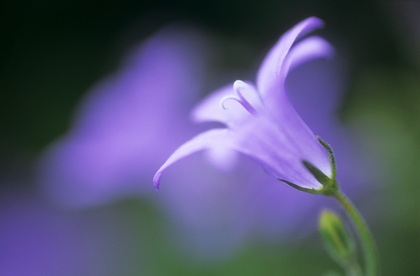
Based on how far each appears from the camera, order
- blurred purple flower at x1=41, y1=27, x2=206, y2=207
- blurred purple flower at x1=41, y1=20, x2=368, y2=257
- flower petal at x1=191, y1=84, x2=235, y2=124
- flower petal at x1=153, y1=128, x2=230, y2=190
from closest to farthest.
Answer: flower petal at x1=153, y1=128, x2=230, y2=190, flower petal at x1=191, y1=84, x2=235, y2=124, blurred purple flower at x1=41, y1=20, x2=368, y2=257, blurred purple flower at x1=41, y1=27, x2=206, y2=207

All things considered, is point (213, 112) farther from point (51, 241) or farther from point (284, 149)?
point (51, 241)

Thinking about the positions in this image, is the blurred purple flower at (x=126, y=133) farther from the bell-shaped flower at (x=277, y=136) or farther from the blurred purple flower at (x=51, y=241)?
the bell-shaped flower at (x=277, y=136)

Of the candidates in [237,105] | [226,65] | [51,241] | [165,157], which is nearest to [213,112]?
[237,105]

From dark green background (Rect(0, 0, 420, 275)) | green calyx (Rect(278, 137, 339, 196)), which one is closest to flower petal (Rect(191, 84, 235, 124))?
green calyx (Rect(278, 137, 339, 196))

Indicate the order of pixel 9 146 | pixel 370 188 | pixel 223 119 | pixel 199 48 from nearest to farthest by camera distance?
1. pixel 223 119
2. pixel 370 188
3. pixel 199 48
4. pixel 9 146

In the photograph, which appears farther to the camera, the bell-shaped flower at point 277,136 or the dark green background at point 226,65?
the dark green background at point 226,65

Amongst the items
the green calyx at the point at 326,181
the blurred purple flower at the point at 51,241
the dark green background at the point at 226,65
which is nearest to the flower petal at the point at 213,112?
the green calyx at the point at 326,181

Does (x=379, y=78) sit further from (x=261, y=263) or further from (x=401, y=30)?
(x=261, y=263)

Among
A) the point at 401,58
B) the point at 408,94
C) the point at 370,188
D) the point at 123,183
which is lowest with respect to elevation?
the point at 370,188

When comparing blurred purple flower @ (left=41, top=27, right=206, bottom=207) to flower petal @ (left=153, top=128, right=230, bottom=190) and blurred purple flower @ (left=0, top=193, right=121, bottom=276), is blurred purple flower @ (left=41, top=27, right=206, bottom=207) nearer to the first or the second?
blurred purple flower @ (left=0, top=193, right=121, bottom=276)

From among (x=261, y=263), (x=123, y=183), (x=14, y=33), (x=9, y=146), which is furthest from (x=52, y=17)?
(x=261, y=263)

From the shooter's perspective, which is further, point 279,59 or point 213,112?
point 213,112
